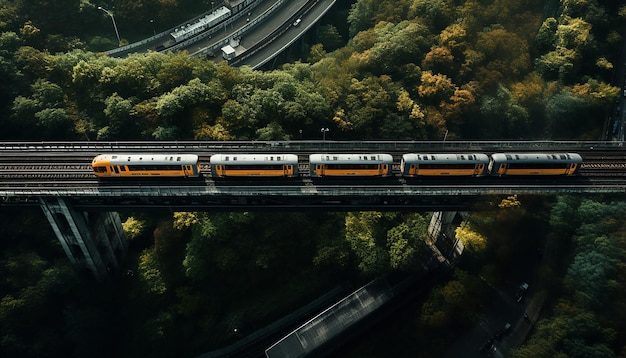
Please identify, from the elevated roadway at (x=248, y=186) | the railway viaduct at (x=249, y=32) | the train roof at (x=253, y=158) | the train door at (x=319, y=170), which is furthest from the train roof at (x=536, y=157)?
the railway viaduct at (x=249, y=32)

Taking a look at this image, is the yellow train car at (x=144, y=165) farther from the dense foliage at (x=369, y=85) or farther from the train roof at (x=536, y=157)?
the train roof at (x=536, y=157)

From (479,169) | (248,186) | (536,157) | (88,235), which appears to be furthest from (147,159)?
(536,157)

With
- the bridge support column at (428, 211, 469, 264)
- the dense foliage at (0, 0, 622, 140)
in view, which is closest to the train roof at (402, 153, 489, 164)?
the dense foliage at (0, 0, 622, 140)

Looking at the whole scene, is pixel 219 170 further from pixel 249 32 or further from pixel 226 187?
pixel 249 32

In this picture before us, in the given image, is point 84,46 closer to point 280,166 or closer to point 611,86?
point 280,166

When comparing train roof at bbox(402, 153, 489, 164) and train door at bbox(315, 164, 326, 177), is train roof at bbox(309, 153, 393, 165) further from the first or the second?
train roof at bbox(402, 153, 489, 164)

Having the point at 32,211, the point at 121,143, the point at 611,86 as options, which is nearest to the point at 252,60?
the point at 121,143
